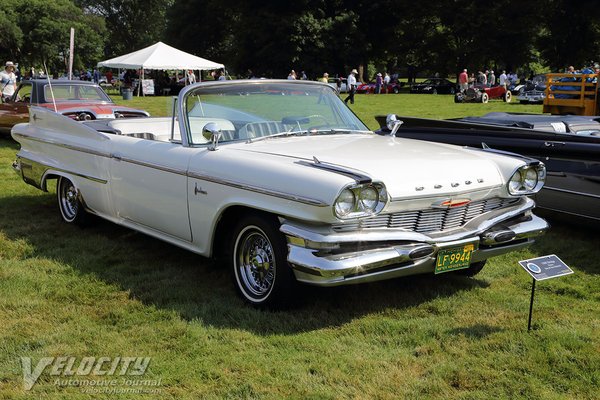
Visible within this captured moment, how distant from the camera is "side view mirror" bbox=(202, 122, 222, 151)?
443 cm

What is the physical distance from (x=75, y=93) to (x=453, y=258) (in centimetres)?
1004

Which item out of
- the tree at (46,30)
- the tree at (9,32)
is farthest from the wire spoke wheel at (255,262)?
the tree at (9,32)

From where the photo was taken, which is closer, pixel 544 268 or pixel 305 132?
pixel 544 268

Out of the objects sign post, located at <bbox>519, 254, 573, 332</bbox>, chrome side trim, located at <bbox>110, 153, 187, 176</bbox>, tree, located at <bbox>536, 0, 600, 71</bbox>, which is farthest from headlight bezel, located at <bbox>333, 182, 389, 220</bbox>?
tree, located at <bbox>536, 0, 600, 71</bbox>

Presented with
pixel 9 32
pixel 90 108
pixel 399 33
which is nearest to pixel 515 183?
pixel 90 108

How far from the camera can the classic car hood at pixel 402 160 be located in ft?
12.6

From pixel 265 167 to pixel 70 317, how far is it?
1602 millimetres

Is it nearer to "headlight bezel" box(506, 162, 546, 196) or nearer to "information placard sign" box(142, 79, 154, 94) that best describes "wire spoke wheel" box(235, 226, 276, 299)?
"headlight bezel" box(506, 162, 546, 196)

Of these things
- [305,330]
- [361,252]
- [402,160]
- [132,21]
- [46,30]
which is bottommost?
[305,330]

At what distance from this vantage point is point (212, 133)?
14.6 feet

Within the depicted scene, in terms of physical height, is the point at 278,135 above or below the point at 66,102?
below

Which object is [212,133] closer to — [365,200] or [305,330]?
[365,200]

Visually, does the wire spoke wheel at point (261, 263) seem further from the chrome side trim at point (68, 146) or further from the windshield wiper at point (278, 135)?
the chrome side trim at point (68, 146)

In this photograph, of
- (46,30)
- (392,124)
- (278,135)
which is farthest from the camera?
(46,30)
